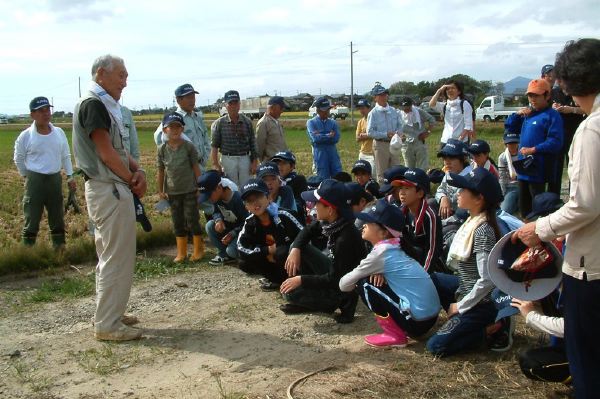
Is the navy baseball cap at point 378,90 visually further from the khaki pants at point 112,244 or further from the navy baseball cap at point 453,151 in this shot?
the khaki pants at point 112,244

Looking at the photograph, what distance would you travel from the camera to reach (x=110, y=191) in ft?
15.6

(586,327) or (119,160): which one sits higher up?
(119,160)

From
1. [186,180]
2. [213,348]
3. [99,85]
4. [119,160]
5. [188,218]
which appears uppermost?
[99,85]

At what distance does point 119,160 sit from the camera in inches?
184

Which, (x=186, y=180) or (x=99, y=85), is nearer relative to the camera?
(x=99, y=85)

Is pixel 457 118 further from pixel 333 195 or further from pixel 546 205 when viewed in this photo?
pixel 546 205

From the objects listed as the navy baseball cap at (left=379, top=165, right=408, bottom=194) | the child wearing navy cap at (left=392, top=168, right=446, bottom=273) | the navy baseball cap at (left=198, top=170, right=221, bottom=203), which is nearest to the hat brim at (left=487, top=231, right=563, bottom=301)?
the child wearing navy cap at (left=392, top=168, right=446, bottom=273)

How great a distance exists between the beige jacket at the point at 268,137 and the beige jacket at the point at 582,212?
260 inches

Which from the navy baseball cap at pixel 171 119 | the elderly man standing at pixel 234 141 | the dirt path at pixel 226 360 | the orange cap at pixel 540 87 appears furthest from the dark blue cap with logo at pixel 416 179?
the elderly man standing at pixel 234 141

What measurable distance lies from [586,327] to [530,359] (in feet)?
3.00

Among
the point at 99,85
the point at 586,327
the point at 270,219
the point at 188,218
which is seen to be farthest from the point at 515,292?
the point at 188,218

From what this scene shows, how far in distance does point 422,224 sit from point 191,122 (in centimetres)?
393

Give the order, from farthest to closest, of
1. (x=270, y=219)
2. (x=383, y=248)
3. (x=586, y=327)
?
(x=270, y=219)
(x=383, y=248)
(x=586, y=327)

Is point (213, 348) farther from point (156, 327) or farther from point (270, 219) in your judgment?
point (270, 219)
